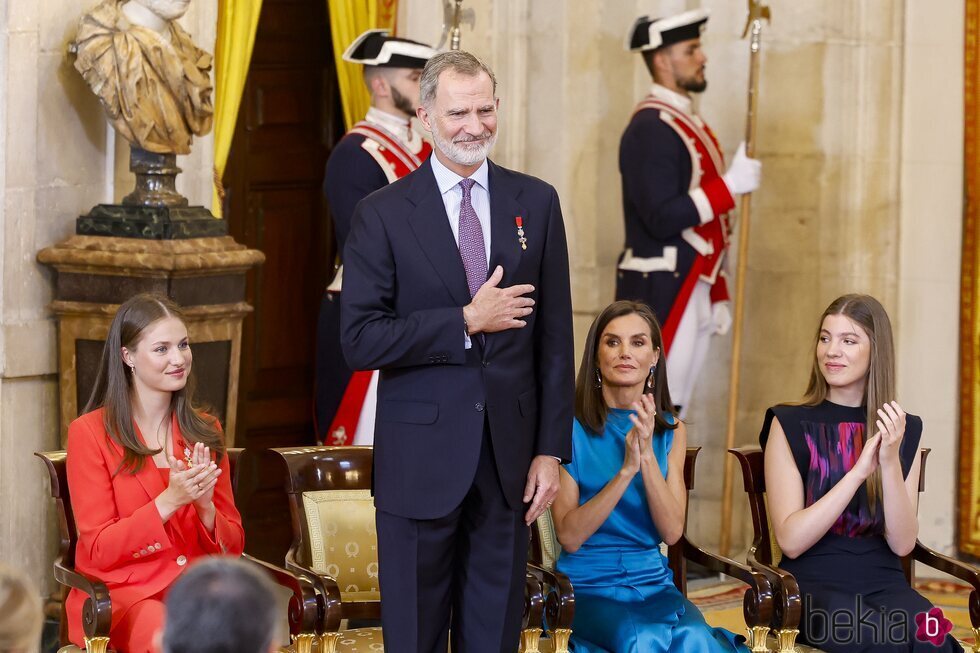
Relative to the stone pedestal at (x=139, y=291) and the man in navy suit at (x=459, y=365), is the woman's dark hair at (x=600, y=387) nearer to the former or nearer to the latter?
the man in navy suit at (x=459, y=365)

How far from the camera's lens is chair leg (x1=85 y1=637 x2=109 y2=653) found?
351 cm

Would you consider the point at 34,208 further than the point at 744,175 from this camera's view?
No

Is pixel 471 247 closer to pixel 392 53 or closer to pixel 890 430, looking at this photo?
pixel 890 430

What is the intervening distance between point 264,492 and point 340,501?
260cm

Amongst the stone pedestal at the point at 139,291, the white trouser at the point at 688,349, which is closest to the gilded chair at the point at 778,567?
the stone pedestal at the point at 139,291

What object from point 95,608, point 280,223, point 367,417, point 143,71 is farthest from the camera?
point 280,223

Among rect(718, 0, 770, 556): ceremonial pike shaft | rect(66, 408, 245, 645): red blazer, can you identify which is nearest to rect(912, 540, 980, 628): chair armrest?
rect(66, 408, 245, 645): red blazer

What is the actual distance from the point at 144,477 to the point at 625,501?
46.7 inches

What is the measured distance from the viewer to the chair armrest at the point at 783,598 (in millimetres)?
3855

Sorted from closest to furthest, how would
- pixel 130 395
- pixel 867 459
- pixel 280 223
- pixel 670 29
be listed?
pixel 130 395 < pixel 867 459 < pixel 670 29 < pixel 280 223

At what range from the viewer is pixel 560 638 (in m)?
3.78

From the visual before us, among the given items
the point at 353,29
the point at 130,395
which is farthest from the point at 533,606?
the point at 353,29

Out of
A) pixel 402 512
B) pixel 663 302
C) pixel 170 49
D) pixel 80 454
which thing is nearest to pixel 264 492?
pixel 663 302

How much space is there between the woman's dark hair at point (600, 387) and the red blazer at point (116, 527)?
99 centimetres
